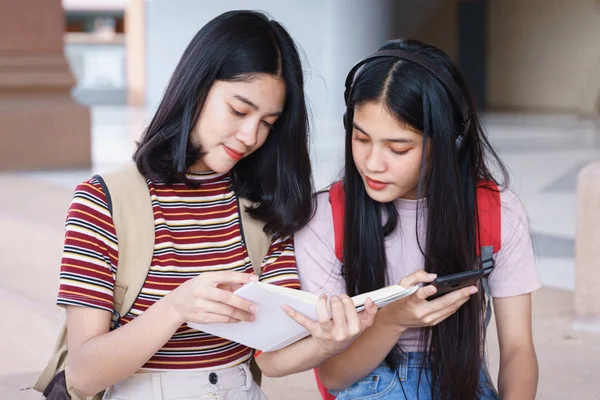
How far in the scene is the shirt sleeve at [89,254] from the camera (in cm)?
213

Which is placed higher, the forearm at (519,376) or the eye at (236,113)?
the eye at (236,113)

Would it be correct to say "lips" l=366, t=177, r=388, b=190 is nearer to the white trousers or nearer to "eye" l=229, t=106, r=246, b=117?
"eye" l=229, t=106, r=246, b=117

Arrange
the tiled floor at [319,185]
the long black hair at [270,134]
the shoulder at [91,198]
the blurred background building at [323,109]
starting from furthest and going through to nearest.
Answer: the blurred background building at [323,109] → the tiled floor at [319,185] → the long black hair at [270,134] → the shoulder at [91,198]

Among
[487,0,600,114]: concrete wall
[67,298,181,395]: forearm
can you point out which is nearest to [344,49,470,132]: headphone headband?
[67,298,181,395]: forearm

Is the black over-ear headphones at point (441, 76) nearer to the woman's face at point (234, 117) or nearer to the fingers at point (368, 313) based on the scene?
the woman's face at point (234, 117)

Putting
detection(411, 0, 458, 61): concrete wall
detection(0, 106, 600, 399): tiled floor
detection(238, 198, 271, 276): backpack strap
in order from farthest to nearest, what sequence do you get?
detection(411, 0, 458, 61): concrete wall → detection(0, 106, 600, 399): tiled floor → detection(238, 198, 271, 276): backpack strap

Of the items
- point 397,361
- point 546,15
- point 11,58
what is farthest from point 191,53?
point 546,15

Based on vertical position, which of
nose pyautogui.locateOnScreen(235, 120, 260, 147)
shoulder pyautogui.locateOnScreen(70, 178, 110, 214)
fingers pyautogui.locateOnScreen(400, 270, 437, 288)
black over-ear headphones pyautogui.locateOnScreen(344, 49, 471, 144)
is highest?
black over-ear headphones pyautogui.locateOnScreen(344, 49, 471, 144)

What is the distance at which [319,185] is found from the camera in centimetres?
768

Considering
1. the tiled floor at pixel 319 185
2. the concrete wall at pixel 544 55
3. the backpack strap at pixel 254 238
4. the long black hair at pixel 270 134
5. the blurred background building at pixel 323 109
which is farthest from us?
the concrete wall at pixel 544 55

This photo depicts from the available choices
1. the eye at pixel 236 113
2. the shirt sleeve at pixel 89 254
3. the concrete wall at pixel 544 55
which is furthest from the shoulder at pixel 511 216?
the concrete wall at pixel 544 55

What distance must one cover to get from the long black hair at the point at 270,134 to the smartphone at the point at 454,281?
445mm

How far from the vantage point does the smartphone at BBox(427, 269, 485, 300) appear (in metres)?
2.11

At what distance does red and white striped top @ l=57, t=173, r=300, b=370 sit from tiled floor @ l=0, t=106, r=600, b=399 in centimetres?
116
